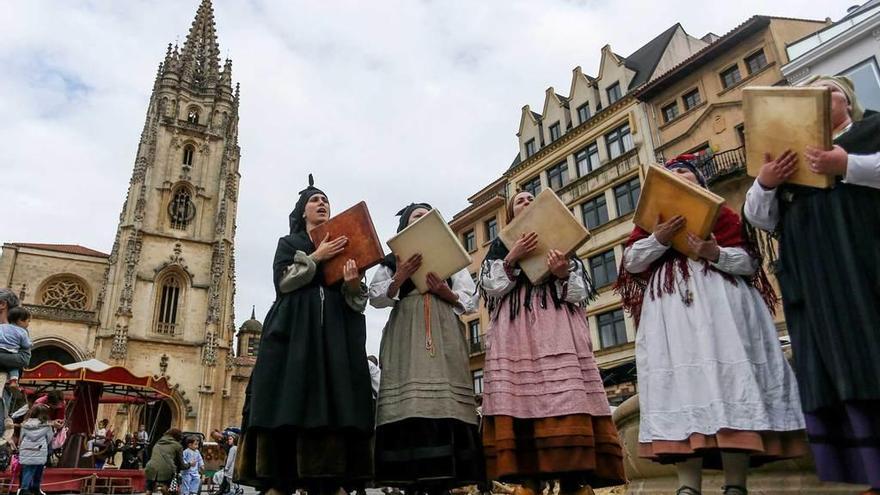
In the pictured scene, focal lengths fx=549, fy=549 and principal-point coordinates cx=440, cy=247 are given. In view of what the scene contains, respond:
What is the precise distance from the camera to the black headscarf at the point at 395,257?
13.5 ft

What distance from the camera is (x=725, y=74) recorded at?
66.9ft

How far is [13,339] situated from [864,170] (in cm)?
681

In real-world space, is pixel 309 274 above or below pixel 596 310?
below

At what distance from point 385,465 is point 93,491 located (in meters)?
12.1

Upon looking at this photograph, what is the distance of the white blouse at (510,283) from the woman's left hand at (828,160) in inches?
65.2

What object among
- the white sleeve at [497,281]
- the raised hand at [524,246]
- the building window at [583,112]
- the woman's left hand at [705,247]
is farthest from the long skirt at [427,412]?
the building window at [583,112]

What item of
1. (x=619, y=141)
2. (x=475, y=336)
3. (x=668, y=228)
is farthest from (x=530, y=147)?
(x=668, y=228)

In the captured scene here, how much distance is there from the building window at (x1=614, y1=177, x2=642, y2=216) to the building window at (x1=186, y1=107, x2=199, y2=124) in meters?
34.6

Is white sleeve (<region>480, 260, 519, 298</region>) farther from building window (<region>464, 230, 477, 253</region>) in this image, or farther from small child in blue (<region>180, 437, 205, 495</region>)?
building window (<region>464, 230, 477, 253</region>)

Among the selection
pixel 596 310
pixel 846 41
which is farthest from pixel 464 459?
pixel 596 310

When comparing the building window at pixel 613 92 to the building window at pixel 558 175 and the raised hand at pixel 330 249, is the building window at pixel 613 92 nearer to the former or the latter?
the building window at pixel 558 175

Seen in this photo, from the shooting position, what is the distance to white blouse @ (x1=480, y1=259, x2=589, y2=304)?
3.84 meters

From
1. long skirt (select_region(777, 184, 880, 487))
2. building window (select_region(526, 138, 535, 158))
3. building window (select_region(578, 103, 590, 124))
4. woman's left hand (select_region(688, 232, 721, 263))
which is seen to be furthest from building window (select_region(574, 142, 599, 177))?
long skirt (select_region(777, 184, 880, 487))

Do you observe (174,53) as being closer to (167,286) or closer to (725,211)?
(167,286)
